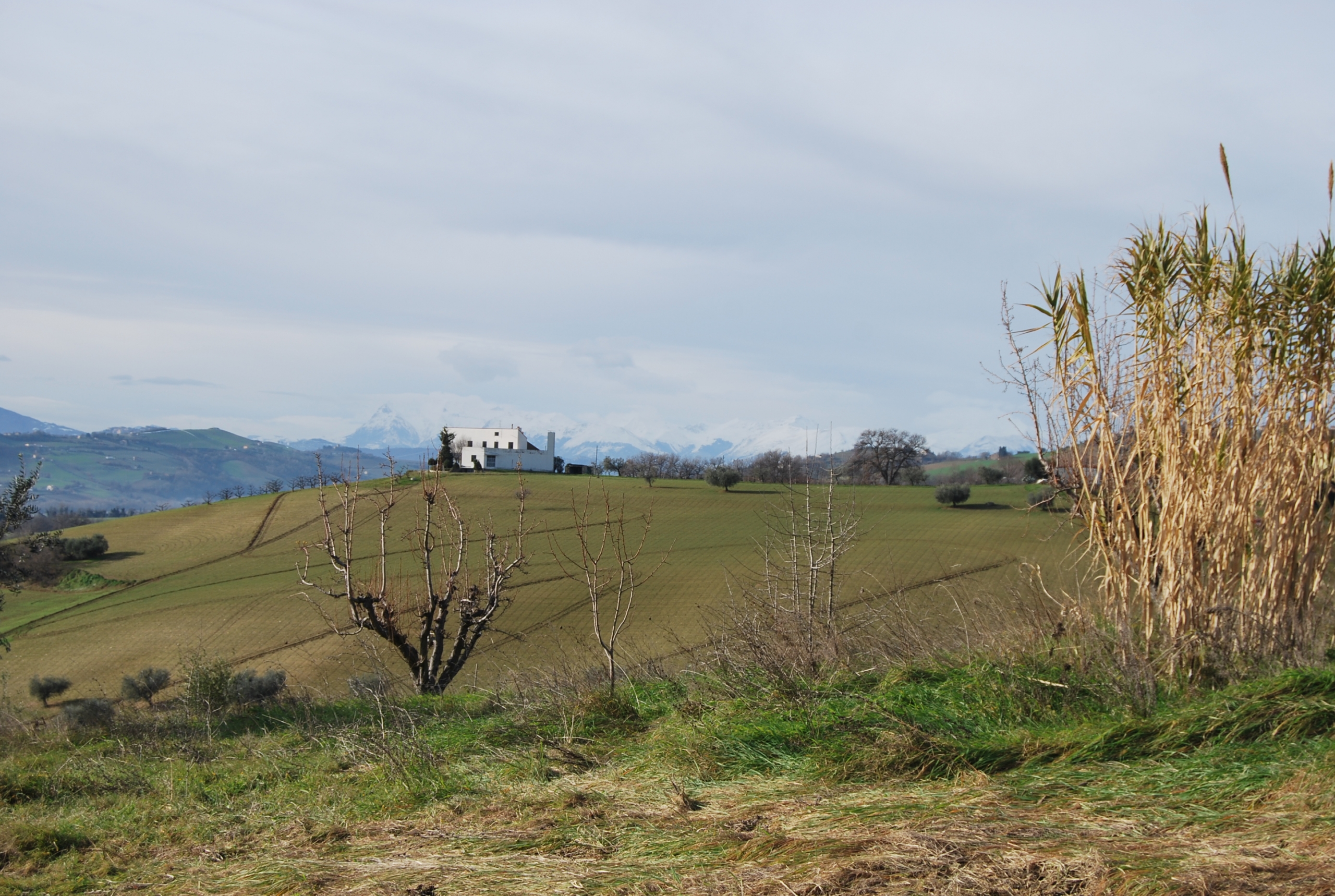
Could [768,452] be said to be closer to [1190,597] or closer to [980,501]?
[980,501]

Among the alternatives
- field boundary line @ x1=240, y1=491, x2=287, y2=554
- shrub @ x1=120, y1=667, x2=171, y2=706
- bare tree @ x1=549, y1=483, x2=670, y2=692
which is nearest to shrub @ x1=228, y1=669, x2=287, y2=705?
A: shrub @ x1=120, y1=667, x2=171, y2=706

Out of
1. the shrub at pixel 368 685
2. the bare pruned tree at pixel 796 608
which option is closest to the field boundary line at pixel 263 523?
the shrub at pixel 368 685

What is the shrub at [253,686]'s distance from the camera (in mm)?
16797

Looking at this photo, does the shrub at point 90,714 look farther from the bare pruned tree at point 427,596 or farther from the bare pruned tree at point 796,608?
the bare pruned tree at point 796,608

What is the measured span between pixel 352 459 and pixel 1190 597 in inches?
498

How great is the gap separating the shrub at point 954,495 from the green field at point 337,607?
1.40m

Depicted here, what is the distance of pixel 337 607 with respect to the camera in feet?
133

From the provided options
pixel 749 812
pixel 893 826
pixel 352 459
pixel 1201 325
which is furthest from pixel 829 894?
pixel 352 459

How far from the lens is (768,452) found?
87.2m

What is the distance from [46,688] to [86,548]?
99.7ft

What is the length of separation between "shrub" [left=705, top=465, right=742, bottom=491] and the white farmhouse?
3667 centimetres

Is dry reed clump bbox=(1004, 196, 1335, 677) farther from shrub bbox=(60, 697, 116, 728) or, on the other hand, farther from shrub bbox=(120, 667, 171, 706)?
shrub bbox=(120, 667, 171, 706)

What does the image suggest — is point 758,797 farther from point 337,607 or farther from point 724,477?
point 724,477

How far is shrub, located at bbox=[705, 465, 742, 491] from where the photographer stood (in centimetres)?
7181
